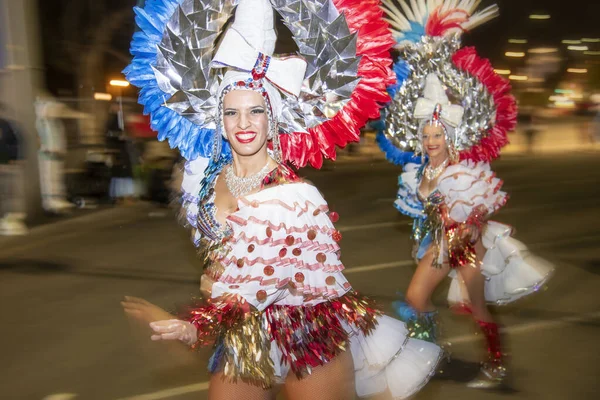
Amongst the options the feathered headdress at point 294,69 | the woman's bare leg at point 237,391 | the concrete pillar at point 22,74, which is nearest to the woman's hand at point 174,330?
the woman's bare leg at point 237,391

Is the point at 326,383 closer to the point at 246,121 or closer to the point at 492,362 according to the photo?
the point at 246,121

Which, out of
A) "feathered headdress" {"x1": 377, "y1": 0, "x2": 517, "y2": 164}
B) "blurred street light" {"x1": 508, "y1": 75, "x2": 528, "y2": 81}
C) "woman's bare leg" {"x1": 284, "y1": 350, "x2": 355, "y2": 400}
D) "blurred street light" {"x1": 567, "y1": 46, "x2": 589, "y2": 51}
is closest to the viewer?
"woman's bare leg" {"x1": 284, "y1": 350, "x2": 355, "y2": 400}

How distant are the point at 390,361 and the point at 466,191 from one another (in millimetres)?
2066

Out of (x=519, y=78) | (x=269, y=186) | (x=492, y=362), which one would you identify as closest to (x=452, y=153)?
(x=492, y=362)

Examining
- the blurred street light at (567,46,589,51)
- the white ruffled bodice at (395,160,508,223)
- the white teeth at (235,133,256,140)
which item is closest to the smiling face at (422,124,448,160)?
the white ruffled bodice at (395,160,508,223)

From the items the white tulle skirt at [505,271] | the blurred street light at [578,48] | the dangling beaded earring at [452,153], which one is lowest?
the blurred street light at [578,48]

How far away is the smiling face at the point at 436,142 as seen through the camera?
502 cm

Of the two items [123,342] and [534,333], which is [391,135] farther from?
[123,342]

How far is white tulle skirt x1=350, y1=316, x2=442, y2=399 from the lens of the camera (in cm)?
299

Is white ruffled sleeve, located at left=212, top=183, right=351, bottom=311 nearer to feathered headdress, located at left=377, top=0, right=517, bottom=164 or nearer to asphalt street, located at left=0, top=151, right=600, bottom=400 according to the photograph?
asphalt street, located at left=0, top=151, right=600, bottom=400

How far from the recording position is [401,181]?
17.7 ft

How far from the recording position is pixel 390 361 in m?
3.02

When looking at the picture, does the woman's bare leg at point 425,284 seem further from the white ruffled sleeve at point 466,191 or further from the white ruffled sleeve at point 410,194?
the white ruffled sleeve at point 410,194

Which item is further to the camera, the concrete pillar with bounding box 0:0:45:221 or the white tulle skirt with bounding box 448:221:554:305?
the concrete pillar with bounding box 0:0:45:221
